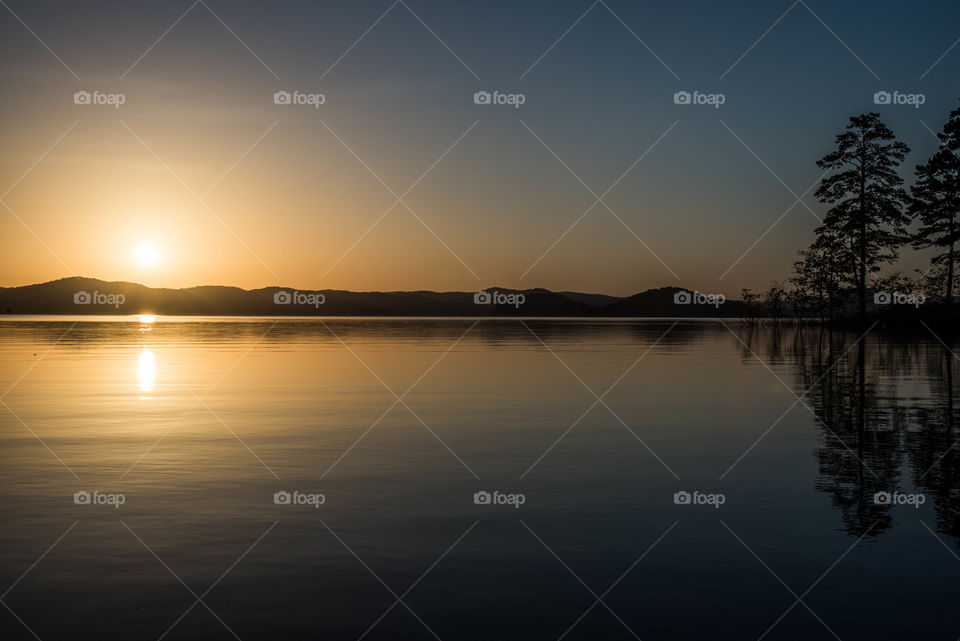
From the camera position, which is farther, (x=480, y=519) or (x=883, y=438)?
(x=883, y=438)

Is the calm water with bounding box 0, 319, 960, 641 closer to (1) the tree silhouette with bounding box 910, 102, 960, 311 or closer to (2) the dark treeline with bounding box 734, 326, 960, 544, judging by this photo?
(2) the dark treeline with bounding box 734, 326, 960, 544

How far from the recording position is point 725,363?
159 ft

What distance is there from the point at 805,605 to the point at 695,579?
124 centimetres

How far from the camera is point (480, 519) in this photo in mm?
13438

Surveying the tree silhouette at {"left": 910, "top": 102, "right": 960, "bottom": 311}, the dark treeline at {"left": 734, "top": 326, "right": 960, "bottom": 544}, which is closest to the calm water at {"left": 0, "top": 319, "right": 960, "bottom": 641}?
the dark treeline at {"left": 734, "top": 326, "right": 960, "bottom": 544}

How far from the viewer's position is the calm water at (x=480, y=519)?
948 centimetres

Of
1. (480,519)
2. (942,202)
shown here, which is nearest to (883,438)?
(480,519)

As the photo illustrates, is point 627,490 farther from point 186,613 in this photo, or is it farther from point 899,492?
point 186,613

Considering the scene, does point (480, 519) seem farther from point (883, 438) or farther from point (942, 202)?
point (942, 202)

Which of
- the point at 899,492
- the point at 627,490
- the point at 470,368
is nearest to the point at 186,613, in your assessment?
the point at 627,490

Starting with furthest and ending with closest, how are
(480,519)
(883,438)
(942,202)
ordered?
1. (942,202)
2. (883,438)
3. (480,519)

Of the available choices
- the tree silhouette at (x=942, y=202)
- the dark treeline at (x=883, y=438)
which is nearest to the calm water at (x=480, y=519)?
the dark treeline at (x=883, y=438)

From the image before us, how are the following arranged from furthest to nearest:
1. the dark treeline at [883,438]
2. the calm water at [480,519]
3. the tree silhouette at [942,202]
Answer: the tree silhouette at [942,202], the dark treeline at [883,438], the calm water at [480,519]

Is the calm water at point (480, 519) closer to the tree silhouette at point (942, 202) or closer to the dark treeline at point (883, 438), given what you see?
the dark treeline at point (883, 438)
